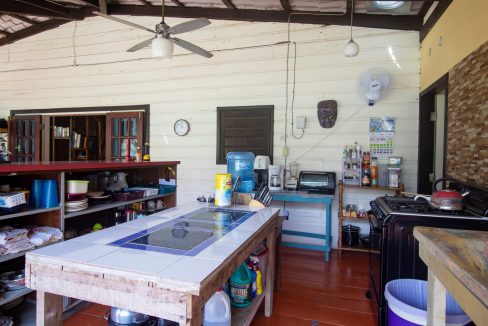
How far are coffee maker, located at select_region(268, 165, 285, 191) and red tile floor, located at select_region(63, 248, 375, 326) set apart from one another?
909 mm

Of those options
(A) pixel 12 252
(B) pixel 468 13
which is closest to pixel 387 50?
(B) pixel 468 13

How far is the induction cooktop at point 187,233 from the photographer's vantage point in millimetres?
1209

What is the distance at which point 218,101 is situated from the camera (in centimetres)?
471

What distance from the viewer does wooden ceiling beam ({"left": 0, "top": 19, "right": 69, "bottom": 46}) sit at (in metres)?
5.60

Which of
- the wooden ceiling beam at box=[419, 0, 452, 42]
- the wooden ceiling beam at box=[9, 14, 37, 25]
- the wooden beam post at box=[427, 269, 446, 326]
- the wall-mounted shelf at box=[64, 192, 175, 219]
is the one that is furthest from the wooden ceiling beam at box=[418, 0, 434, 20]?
the wooden ceiling beam at box=[9, 14, 37, 25]

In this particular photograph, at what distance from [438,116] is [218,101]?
3.04m

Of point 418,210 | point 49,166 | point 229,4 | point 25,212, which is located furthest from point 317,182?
point 25,212

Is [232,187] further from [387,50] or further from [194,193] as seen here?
[387,50]

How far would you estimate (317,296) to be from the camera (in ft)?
9.03

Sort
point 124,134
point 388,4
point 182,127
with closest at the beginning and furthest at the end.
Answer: point 388,4
point 182,127
point 124,134

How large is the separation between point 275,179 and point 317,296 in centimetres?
166

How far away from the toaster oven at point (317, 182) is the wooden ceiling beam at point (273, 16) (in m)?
2.10

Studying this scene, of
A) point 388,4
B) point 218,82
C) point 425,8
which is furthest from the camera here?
point 218,82

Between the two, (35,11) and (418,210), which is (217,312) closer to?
(418,210)
